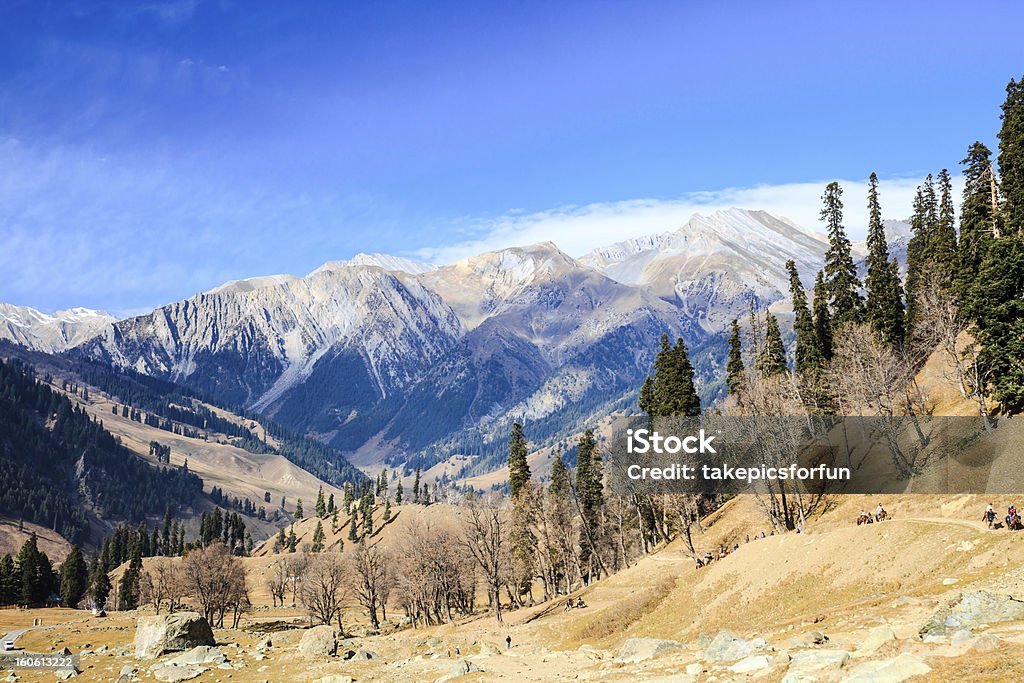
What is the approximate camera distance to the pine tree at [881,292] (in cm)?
9538

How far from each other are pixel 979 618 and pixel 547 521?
66622mm

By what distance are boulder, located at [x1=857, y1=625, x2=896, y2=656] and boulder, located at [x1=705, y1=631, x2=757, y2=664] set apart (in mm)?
4822

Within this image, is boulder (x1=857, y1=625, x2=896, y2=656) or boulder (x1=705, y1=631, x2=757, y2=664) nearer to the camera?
boulder (x1=857, y1=625, x2=896, y2=656)

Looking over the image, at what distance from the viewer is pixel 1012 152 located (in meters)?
63.8

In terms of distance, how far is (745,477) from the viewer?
8144 cm

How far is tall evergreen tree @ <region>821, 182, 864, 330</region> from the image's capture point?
4001 inches

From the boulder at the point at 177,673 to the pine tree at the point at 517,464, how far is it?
4785 centimetres

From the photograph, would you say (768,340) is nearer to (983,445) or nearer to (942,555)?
(983,445)

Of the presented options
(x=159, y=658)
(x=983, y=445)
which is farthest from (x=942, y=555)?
(x=159, y=658)

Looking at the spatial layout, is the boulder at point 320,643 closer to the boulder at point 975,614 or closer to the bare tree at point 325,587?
the bare tree at point 325,587

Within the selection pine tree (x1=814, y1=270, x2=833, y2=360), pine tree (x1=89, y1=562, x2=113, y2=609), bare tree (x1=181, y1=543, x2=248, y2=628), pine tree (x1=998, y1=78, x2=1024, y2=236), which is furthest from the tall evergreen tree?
pine tree (x1=89, y1=562, x2=113, y2=609)

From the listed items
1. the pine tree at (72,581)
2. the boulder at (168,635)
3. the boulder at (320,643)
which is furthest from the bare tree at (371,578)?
the pine tree at (72,581)

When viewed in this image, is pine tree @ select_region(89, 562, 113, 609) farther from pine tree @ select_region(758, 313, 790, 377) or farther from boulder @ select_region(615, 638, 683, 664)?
boulder @ select_region(615, 638, 683, 664)

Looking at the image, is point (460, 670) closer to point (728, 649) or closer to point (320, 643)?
point (728, 649)
